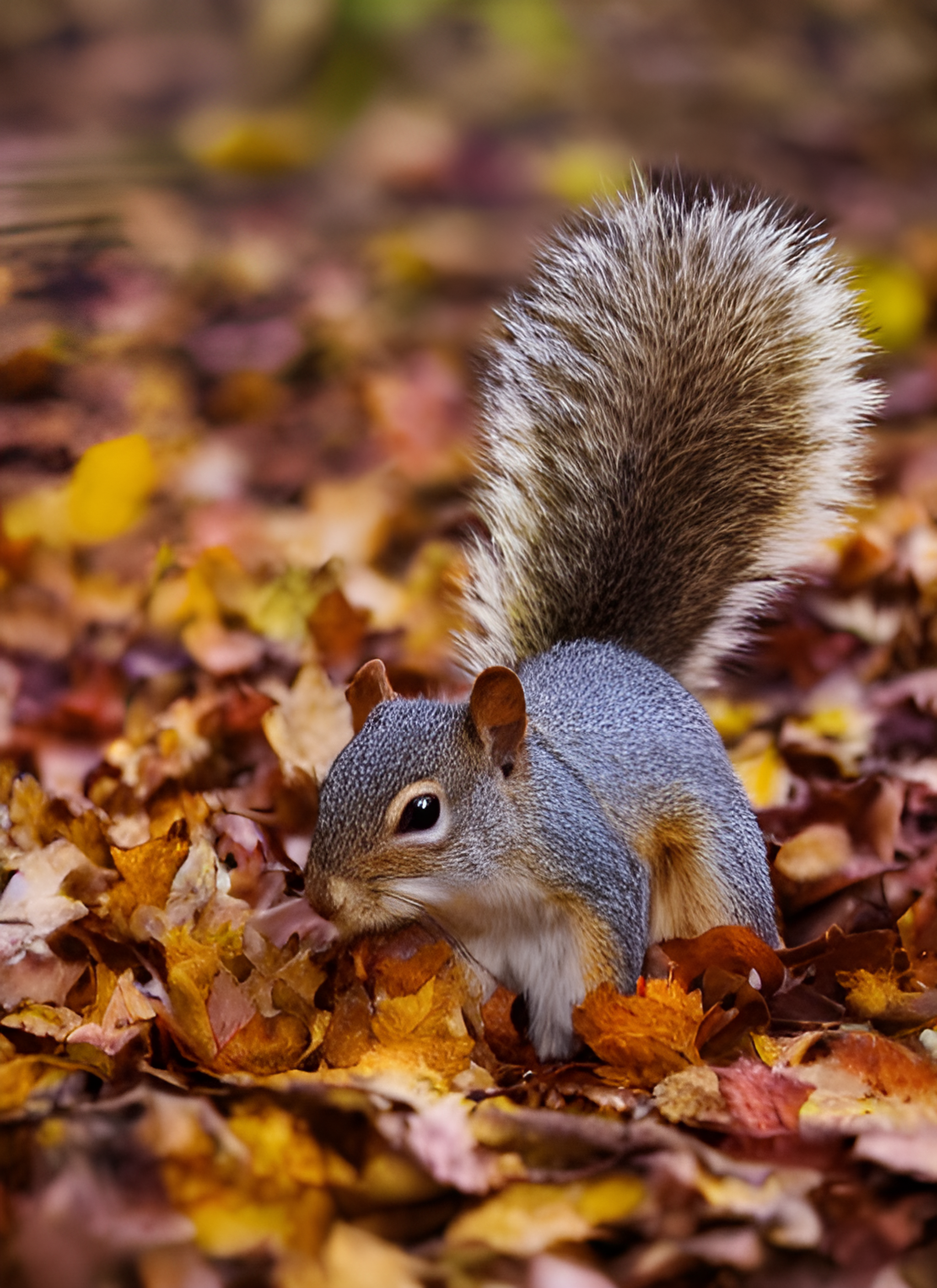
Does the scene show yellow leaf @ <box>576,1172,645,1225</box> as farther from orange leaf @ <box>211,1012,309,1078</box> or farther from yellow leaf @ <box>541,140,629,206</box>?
yellow leaf @ <box>541,140,629,206</box>

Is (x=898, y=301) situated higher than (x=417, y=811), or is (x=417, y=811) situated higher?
(x=898, y=301)

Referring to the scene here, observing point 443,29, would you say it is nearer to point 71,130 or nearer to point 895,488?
point 71,130

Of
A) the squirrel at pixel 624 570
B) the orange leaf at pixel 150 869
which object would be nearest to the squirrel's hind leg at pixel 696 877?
the squirrel at pixel 624 570

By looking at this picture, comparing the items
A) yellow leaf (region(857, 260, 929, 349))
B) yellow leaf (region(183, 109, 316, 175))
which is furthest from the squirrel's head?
yellow leaf (region(183, 109, 316, 175))

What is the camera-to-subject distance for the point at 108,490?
8.32ft

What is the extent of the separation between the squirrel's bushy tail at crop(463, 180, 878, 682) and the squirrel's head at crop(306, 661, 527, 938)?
381mm

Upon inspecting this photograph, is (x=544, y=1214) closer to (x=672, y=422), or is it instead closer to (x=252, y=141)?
(x=672, y=422)

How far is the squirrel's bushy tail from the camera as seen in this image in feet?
5.43

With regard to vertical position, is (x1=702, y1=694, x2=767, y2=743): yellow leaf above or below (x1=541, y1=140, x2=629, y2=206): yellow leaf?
below

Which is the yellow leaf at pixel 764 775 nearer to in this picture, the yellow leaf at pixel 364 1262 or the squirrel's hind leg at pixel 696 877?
the squirrel's hind leg at pixel 696 877

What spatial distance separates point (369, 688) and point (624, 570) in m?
0.41

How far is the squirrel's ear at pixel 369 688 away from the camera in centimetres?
150

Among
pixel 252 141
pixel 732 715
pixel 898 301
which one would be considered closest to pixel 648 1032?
pixel 732 715

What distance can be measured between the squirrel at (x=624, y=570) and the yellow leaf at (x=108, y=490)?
38.8 inches
